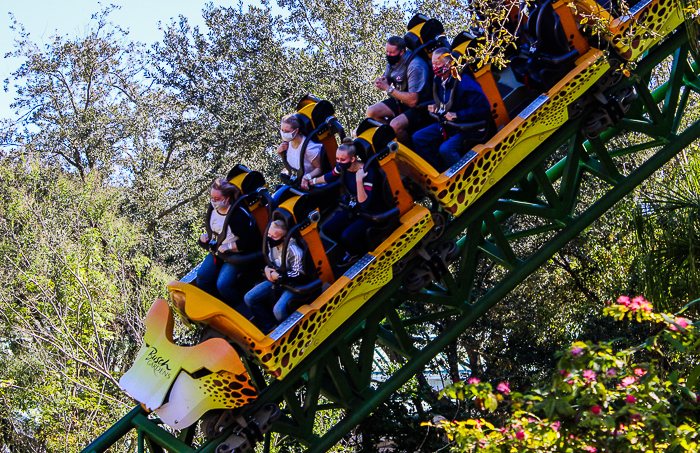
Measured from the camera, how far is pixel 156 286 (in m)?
11.2

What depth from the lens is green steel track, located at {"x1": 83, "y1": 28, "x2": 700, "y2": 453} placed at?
487cm

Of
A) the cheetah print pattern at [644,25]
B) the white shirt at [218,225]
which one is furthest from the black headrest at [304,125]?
the cheetah print pattern at [644,25]

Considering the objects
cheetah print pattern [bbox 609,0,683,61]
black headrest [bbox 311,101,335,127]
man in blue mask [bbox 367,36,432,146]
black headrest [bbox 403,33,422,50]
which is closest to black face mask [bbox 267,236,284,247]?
black headrest [bbox 311,101,335,127]

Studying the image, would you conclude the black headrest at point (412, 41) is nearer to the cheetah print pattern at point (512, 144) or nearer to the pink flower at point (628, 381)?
the cheetah print pattern at point (512, 144)

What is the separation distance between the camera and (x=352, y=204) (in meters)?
4.88

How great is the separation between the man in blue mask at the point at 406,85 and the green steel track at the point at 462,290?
0.85 m

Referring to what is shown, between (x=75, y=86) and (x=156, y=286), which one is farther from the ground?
(x=75, y=86)

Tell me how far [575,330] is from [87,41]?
13.4 m

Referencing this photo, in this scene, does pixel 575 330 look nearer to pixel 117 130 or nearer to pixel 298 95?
pixel 298 95

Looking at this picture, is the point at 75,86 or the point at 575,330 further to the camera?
the point at 75,86

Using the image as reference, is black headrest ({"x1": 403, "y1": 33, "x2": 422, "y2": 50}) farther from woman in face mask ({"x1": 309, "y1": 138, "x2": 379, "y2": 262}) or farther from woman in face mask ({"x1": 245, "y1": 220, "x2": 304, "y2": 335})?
woman in face mask ({"x1": 245, "y1": 220, "x2": 304, "y2": 335})

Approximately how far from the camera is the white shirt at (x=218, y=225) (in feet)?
16.1

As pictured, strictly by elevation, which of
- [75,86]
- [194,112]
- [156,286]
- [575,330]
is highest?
[75,86]

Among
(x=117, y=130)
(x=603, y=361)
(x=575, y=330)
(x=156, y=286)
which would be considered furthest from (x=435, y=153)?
(x=117, y=130)
